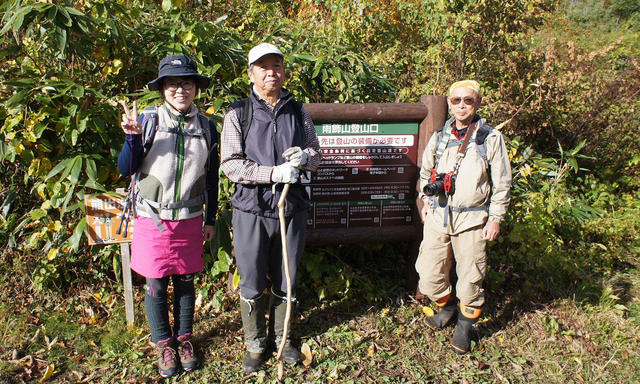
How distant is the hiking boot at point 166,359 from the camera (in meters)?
3.22

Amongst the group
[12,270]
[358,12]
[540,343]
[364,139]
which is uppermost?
[358,12]

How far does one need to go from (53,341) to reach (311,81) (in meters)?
3.03

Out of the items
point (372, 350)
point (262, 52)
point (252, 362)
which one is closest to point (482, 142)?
point (262, 52)

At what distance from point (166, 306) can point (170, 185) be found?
83 centimetres

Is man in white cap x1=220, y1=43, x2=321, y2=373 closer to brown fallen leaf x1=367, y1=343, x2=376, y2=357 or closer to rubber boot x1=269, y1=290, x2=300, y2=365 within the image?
rubber boot x1=269, y1=290, x2=300, y2=365

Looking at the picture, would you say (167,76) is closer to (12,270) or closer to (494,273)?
(12,270)

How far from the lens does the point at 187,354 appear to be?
3.32 meters

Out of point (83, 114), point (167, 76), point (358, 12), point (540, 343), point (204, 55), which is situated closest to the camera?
point (167, 76)

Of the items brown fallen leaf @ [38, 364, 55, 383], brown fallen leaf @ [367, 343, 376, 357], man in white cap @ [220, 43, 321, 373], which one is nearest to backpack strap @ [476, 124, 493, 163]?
man in white cap @ [220, 43, 321, 373]

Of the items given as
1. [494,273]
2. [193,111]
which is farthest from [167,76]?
[494,273]

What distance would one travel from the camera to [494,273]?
14.8 ft

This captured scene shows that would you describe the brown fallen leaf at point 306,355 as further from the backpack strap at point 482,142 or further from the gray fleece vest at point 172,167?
the backpack strap at point 482,142

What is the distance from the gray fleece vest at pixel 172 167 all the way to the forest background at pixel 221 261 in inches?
26.7

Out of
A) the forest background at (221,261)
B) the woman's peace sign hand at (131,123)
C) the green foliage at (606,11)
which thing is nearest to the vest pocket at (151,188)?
the woman's peace sign hand at (131,123)
